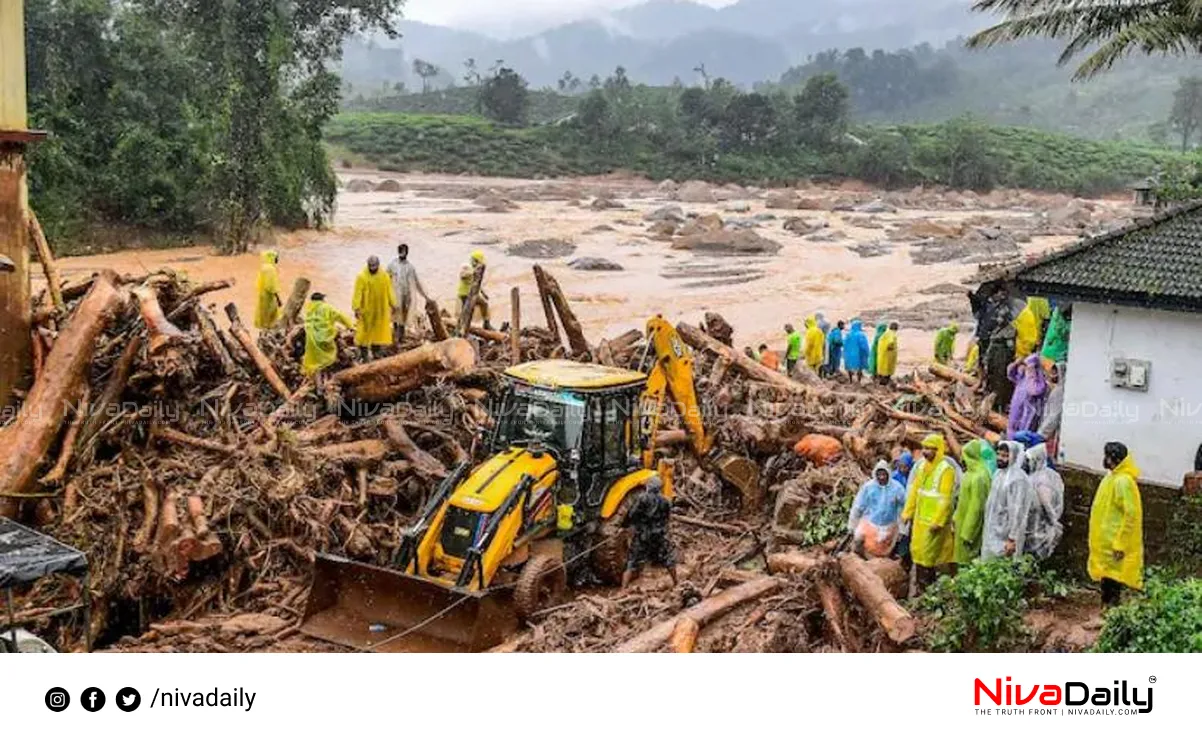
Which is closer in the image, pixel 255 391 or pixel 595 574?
pixel 595 574

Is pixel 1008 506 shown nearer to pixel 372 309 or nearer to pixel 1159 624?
pixel 1159 624

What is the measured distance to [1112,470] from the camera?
8609 mm

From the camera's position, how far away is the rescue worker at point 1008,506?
9070 millimetres

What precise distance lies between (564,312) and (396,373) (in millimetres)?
3199

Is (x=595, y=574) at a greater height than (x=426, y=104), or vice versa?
(x=426, y=104)

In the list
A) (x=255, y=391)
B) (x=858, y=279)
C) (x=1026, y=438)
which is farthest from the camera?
(x=858, y=279)

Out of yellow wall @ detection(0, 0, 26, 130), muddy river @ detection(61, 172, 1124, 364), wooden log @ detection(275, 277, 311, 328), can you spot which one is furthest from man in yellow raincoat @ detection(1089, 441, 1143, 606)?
muddy river @ detection(61, 172, 1124, 364)

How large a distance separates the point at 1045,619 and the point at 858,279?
3205 centimetres

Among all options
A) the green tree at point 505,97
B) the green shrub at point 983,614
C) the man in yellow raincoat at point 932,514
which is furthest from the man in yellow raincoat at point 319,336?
the green tree at point 505,97

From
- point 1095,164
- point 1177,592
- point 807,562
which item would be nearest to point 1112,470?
point 1177,592

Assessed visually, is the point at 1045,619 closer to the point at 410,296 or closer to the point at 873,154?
the point at 410,296

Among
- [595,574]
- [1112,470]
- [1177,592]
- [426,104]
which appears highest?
[426,104]

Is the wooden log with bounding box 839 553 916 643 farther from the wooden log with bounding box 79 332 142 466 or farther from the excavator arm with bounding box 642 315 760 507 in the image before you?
the wooden log with bounding box 79 332 142 466

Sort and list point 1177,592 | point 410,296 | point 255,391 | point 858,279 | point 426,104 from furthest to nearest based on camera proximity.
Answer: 1. point 426,104
2. point 858,279
3. point 410,296
4. point 255,391
5. point 1177,592
